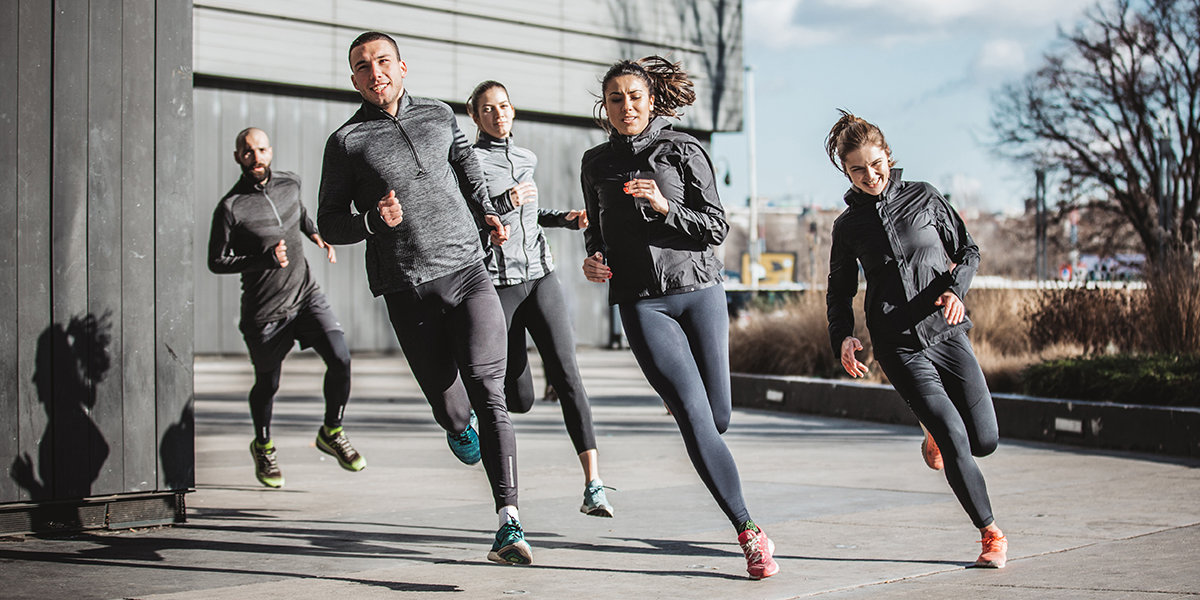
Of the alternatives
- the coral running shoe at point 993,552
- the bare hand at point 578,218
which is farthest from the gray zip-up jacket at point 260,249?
the coral running shoe at point 993,552

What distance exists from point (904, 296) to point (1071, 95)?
36.0m

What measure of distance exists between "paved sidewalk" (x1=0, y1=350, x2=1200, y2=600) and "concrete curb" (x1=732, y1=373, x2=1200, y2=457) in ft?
0.91

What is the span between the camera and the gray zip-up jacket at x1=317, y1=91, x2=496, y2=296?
525 cm

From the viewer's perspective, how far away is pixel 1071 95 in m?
38.6

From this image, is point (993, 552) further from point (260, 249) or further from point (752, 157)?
point (752, 157)

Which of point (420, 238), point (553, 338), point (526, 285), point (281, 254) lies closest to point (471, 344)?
point (420, 238)

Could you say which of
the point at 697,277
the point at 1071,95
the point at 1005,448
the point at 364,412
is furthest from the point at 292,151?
the point at 1071,95

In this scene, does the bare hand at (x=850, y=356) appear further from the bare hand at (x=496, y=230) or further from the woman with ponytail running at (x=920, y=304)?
the bare hand at (x=496, y=230)

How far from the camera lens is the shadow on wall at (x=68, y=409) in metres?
5.88

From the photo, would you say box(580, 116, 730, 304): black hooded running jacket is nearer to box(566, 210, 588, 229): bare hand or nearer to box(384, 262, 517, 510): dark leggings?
box(384, 262, 517, 510): dark leggings

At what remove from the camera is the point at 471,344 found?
5.25 metres

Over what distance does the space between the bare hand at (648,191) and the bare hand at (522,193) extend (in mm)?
1099

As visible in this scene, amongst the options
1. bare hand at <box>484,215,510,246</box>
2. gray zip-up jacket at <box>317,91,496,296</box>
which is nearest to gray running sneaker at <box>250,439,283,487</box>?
gray zip-up jacket at <box>317,91,496,296</box>

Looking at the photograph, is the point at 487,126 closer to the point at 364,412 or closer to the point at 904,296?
the point at 904,296
